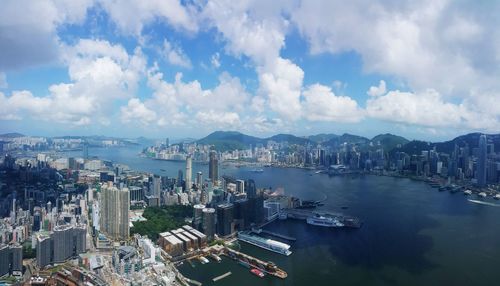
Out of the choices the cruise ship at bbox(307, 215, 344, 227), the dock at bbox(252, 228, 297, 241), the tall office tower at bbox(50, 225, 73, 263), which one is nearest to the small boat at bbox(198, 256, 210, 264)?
the dock at bbox(252, 228, 297, 241)

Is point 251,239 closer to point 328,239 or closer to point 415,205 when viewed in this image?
point 328,239

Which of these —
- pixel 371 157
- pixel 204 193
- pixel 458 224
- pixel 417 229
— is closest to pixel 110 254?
pixel 204 193

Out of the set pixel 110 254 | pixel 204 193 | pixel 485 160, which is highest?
pixel 485 160

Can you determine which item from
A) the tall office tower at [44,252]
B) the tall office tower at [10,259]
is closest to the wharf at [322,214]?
the tall office tower at [44,252]

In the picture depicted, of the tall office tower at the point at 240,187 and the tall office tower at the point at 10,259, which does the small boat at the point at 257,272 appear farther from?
the tall office tower at the point at 240,187

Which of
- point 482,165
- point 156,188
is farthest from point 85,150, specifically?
point 482,165

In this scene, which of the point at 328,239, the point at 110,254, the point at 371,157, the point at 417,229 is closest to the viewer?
the point at 110,254

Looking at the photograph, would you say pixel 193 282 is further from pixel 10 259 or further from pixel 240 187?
pixel 240 187
